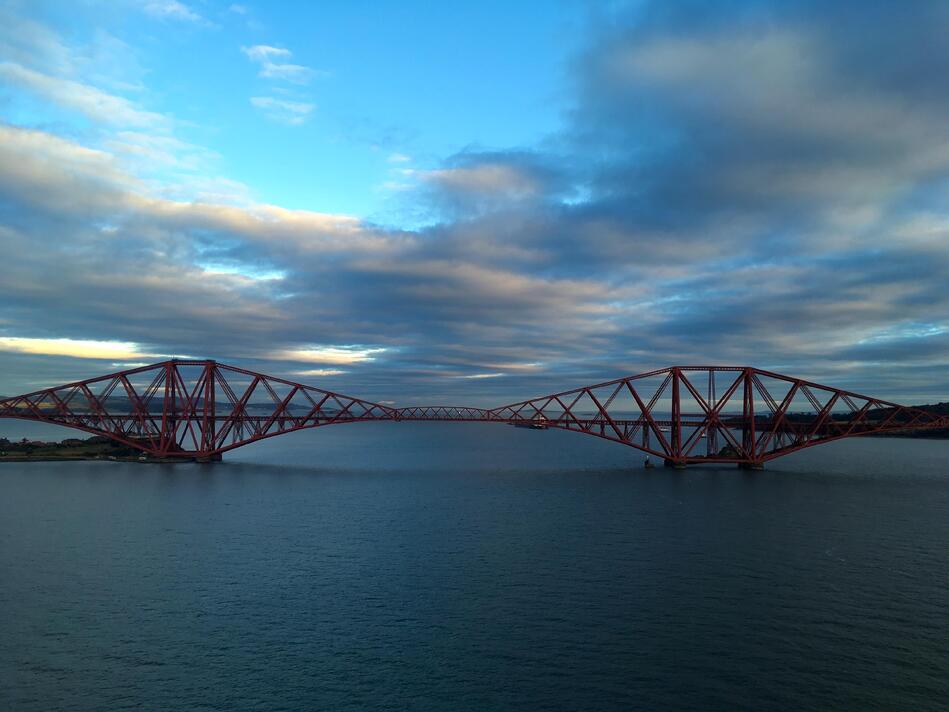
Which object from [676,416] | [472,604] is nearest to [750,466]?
[676,416]

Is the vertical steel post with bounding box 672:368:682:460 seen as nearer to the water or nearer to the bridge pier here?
the bridge pier

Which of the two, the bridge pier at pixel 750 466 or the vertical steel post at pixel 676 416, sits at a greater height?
the vertical steel post at pixel 676 416

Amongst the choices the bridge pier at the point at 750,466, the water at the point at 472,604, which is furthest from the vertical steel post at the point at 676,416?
the water at the point at 472,604

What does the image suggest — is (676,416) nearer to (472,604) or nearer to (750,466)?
(750,466)

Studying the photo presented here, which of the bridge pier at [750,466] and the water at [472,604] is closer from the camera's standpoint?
the water at [472,604]

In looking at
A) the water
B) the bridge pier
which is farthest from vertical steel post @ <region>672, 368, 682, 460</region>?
the water

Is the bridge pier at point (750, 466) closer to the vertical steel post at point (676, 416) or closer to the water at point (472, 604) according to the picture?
the vertical steel post at point (676, 416)

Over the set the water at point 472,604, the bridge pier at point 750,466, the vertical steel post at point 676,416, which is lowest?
the water at point 472,604

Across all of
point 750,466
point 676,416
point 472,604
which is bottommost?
point 472,604
